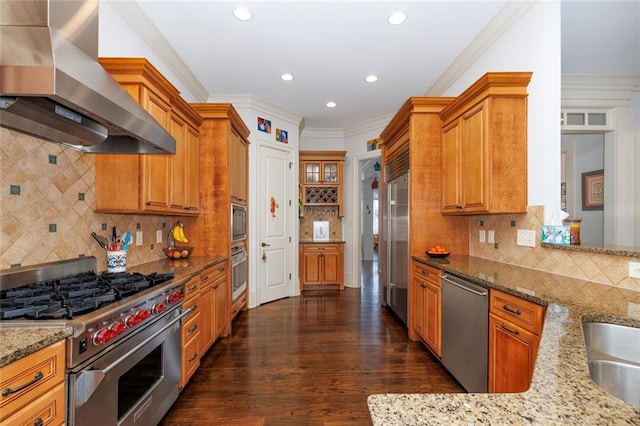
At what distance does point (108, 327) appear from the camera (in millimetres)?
1305

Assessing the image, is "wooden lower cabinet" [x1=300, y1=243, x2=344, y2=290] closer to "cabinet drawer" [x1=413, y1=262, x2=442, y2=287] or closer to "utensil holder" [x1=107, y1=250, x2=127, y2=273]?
"cabinet drawer" [x1=413, y1=262, x2=442, y2=287]

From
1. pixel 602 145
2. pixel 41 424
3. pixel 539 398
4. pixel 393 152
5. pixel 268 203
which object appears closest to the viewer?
pixel 539 398

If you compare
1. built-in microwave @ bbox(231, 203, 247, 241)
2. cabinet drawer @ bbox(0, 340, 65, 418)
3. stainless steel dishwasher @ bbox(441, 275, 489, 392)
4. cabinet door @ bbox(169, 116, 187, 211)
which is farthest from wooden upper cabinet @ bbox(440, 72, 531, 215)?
cabinet drawer @ bbox(0, 340, 65, 418)

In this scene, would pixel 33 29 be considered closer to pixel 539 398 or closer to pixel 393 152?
pixel 539 398

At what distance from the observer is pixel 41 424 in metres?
1.03

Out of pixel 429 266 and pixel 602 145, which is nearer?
pixel 429 266

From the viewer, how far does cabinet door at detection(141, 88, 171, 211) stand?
2182 mm

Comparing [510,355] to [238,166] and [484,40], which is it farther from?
[238,166]

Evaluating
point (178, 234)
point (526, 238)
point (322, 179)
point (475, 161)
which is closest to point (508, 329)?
point (526, 238)

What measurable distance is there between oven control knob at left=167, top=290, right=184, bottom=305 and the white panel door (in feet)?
7.70

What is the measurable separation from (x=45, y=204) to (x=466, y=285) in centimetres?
277

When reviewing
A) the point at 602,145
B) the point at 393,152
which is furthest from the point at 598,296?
the point at 602,145

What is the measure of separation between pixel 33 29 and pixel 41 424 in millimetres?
1472

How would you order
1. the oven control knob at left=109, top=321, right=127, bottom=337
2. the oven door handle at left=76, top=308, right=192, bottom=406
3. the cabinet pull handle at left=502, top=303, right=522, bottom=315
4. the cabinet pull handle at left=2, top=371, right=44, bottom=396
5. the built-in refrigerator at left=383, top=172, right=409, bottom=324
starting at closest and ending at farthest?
1. the cabinet pull handle at left=2, top=371, right=44, bottom=396
2. the oven door handle at left=76, top=308, right=192, bottom=406
3. the oven control knob at left=109, top=321, right=127, bottom=337
4. the cabinet pull handle at left=502, top=303, right=522, bottom=315
5. the built-in refrigerator at left=383, top=172, right=409, bottom=324
